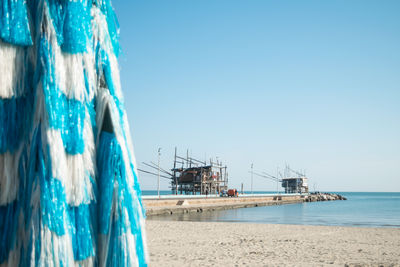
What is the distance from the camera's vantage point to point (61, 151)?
1.39 m

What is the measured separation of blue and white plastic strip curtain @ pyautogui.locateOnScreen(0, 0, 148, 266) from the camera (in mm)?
1356

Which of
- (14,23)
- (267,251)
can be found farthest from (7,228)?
(267,251)

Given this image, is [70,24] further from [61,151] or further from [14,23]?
[61,151]

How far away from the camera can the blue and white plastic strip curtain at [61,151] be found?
1.36 meters

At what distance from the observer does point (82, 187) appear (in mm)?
1443

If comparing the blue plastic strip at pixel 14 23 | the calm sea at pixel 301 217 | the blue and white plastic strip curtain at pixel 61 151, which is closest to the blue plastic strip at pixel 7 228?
the blue and white plastic strip curtain at pixel 61 151

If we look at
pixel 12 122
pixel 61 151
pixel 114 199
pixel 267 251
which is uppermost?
pixel 12 122

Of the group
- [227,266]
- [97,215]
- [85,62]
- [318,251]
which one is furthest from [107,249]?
[318,251]

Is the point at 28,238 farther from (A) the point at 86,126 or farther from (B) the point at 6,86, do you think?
(B) the point at 6,86

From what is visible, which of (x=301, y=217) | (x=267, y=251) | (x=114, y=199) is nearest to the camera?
(x=114, y=199)

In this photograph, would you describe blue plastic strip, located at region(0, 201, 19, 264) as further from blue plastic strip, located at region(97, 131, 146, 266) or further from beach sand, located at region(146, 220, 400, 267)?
beach sand, located at region(146, 220, 400, 267)

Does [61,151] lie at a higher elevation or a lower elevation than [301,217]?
higher

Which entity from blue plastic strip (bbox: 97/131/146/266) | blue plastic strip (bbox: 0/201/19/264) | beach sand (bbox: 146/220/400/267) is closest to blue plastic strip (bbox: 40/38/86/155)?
blue plastic strip (bbox: 97/131/146/266)

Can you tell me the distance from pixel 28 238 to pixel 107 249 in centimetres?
30
